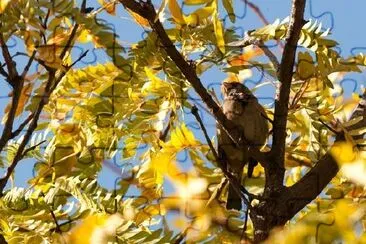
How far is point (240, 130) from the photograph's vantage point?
1789 mm

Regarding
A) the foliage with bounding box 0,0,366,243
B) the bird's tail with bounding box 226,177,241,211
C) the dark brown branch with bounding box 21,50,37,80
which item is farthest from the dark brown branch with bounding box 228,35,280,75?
the dark brown branch with bounding box 21,50,37,80

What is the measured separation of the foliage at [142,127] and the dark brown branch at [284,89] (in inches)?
0.8

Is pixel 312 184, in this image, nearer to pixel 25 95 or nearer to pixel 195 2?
pixel 195 2

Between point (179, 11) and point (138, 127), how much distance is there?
29cm

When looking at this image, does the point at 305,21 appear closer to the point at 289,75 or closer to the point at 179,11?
the point at 289,75

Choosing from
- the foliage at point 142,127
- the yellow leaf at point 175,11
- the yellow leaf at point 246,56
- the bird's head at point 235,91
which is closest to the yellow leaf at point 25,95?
the foliage at point 142,127

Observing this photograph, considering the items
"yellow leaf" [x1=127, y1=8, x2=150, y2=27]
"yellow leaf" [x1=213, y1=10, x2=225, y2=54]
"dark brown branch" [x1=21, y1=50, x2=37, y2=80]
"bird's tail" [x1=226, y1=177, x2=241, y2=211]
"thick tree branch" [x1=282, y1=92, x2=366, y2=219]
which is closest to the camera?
"dark brown branch" [x1=21, y1=50, x2=37, y2=80]

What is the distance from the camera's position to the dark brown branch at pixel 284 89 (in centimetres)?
142

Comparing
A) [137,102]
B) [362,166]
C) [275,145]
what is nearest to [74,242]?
[362,166]

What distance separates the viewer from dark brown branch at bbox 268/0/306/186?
1.42 meters

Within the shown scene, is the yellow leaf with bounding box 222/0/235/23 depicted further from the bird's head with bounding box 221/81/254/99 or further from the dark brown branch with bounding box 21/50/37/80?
the bird's head with bounding box 221/81/254/99

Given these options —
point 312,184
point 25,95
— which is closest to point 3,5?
point 25,95

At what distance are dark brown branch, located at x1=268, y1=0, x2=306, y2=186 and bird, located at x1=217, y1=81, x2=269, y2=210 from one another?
0.08 m

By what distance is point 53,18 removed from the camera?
1.17 m
